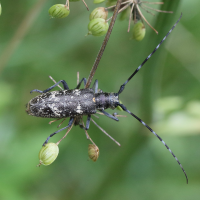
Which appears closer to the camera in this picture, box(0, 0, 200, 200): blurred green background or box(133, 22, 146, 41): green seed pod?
box(133, 22, 146, 41): green seed pod

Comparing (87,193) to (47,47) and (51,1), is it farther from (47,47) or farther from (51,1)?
(51,1)

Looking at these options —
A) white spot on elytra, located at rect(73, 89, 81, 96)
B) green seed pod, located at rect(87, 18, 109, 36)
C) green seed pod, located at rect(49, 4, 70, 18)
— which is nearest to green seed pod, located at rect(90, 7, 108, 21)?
green seed pod, located at rect(87, 18, 109, 36)

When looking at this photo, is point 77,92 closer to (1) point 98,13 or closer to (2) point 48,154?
(2) point 48,154

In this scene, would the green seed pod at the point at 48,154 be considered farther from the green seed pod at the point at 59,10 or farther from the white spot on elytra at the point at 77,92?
the green seed pod at the point at 59,10

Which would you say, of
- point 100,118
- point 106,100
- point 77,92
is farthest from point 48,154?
point 100,118

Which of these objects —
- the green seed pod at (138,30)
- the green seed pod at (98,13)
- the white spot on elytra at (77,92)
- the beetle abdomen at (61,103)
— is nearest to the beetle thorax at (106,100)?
the beetle abdomen at (61,103)

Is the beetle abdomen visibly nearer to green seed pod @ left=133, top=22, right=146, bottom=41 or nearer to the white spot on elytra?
the white spot on elytra

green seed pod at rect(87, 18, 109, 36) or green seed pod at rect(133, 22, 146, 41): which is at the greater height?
green seed pod at rect(87, 18, 109, 36)
